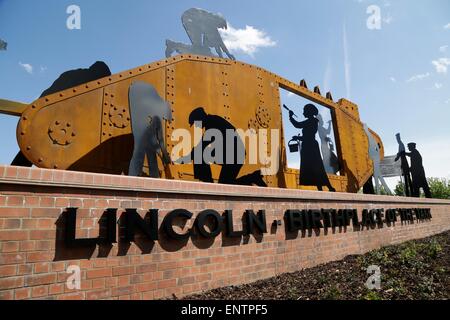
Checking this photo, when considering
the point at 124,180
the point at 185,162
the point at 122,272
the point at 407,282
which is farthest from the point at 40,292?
the point at 407,282

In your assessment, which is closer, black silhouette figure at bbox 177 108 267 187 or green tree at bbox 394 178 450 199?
black silhouette figure at bbox 177 108 267 187

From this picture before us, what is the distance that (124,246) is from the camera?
368cm

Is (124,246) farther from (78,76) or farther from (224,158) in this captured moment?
(78,76)

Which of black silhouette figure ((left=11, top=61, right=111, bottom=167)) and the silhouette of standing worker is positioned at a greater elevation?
black silhouette figure ((left=11, top=61, right=111, bottom=167))

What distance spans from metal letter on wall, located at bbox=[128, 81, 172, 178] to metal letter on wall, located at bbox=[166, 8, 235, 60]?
2.00 meters

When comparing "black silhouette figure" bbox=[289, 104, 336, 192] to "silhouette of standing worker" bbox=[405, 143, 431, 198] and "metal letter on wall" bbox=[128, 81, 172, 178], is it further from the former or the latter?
"silhouette of standing worker" bbox=[405, 143, 431, 198]

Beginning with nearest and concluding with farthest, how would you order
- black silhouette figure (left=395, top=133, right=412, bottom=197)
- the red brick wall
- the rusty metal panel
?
the red brick wall
the rusty metal panel
black silhouette figure (left=395, top=133, right=412, bottom=197)

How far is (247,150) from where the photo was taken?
673 cm

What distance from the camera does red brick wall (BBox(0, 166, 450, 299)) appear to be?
3.00 meters

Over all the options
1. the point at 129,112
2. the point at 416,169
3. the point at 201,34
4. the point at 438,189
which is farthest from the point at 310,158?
the point at 438,189

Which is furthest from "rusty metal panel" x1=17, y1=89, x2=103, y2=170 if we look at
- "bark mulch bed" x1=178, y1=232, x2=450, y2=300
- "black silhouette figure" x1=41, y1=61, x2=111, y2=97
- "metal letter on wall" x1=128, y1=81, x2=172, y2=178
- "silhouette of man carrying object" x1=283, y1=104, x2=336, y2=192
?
"silhouette of man carrying object" x1=283, y1=104, x2=336, y2=192

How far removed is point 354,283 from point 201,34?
19.0 feet

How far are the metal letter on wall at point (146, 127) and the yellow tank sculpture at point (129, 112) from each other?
365 mm
